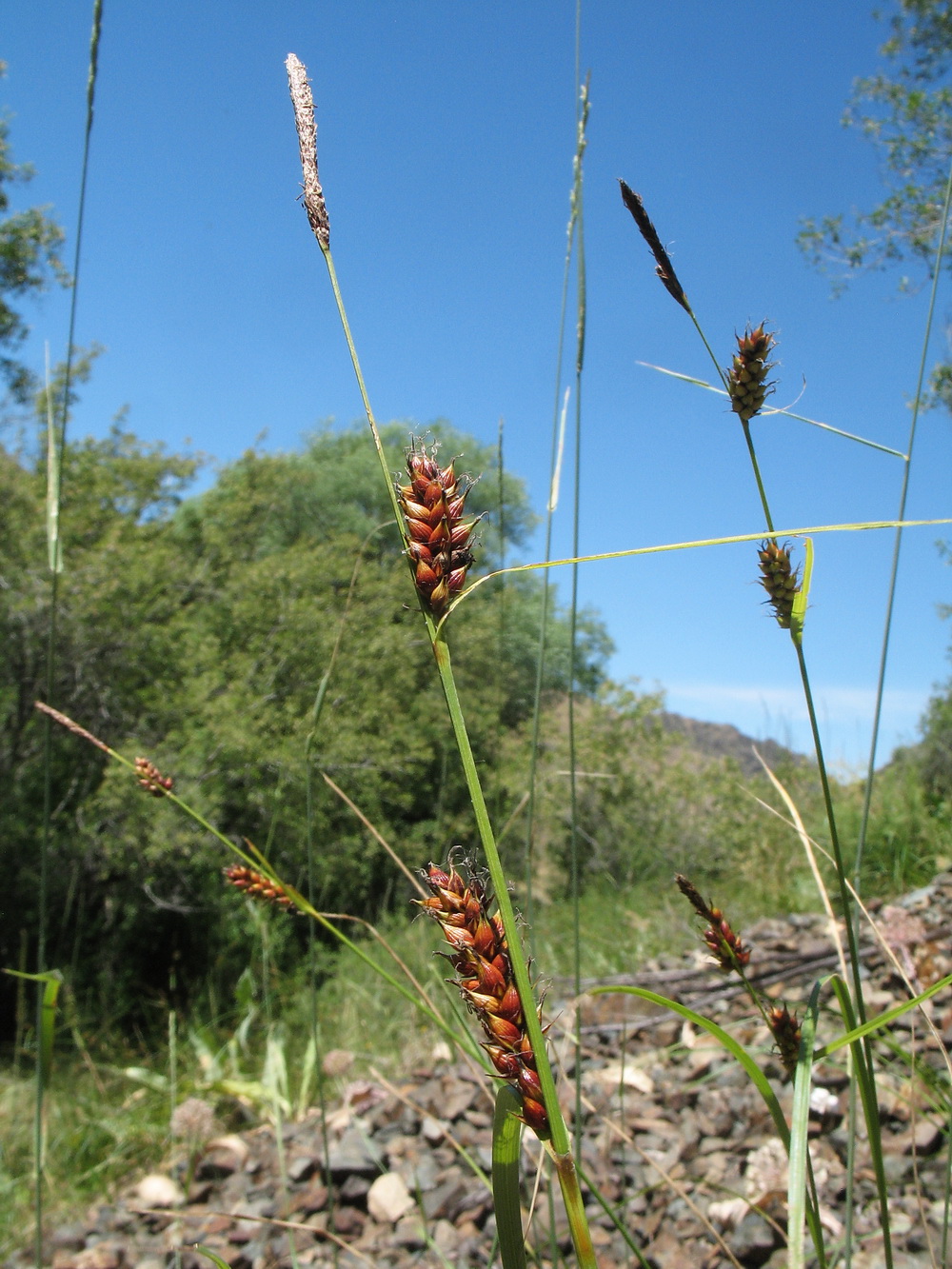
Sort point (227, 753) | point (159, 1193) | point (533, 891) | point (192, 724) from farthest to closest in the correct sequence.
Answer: point (192, 724), point (227, 753), point (533, 891), point (159, 1193)

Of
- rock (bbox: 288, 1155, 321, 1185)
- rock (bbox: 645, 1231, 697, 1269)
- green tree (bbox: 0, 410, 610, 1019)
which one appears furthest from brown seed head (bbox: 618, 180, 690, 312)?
green tree (bbox: 0, 410, 610, 1019)

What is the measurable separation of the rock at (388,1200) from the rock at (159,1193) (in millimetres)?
764

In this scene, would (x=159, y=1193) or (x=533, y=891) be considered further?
(x=533, y=891)

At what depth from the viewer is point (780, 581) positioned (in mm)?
612

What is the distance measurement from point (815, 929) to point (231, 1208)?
2.59 m

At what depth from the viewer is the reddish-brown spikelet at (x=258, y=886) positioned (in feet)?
2.37

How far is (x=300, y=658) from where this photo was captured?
973 cm

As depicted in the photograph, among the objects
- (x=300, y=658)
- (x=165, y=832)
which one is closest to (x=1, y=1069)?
(x=165, y=832)

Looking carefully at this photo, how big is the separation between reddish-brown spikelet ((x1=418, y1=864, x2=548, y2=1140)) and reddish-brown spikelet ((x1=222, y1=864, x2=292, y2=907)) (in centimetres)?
41

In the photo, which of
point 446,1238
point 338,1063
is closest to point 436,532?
point 446,1238

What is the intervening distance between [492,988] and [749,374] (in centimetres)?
46

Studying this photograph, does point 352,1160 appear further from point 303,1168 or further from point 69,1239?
point 69,1239

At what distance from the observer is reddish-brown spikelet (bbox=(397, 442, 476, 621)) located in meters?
0.33

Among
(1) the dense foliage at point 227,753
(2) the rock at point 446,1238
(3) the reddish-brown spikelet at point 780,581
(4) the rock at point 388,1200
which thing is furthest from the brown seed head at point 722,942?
(1) the dense foliage at point 227,753
